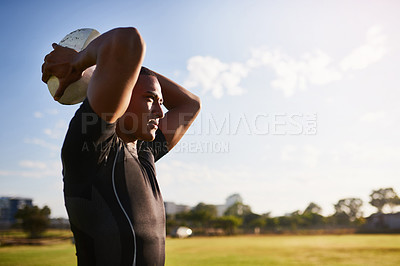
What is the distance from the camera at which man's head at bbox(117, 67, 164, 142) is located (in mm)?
1791

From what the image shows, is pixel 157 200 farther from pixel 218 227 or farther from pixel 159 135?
pixel 218 227

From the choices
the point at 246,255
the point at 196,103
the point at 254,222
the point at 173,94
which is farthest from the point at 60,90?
the point at 254,222

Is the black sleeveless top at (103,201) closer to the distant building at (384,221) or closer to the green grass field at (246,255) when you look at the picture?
the green grass field at (246,255)

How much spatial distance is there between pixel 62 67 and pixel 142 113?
452 mm

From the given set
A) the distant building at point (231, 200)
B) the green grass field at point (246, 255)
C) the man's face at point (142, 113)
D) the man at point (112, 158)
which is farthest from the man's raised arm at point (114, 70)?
the distant building at point (231, 200)

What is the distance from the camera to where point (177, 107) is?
2689 millimetres

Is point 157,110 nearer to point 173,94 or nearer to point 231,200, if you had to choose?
point 173,94

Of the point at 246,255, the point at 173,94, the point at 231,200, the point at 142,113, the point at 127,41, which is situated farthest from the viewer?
the point at 231,200

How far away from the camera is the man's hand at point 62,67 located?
1596 millimetres

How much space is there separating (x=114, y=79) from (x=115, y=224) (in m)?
0.67

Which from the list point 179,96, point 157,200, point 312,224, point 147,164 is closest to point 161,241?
point 157,200

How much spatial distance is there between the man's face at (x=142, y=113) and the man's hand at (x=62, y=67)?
0.31 m

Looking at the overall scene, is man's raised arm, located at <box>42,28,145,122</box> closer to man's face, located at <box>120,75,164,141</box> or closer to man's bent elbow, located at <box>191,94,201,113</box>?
man's face, located at <box>120,75,164,141</box>

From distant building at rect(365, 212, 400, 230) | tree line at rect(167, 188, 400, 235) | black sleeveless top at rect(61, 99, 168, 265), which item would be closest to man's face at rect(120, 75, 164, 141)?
black sleeveless top at rect(61, 99, 168, 265)
